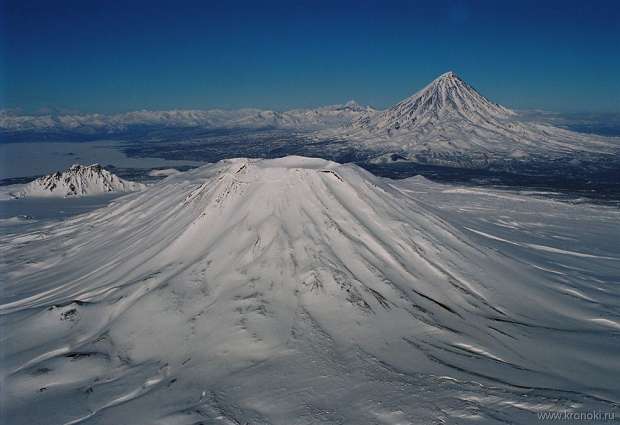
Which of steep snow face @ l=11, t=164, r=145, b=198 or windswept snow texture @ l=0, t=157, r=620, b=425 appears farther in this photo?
steep snow face @ l=11, t=164, r=145, b=198

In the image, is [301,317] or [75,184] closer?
[301,317]

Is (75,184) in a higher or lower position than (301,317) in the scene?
higher

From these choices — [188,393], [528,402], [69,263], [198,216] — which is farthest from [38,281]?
[528,402]

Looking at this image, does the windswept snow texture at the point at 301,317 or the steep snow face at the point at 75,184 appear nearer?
the windswept snow texture at the point at 301,317
